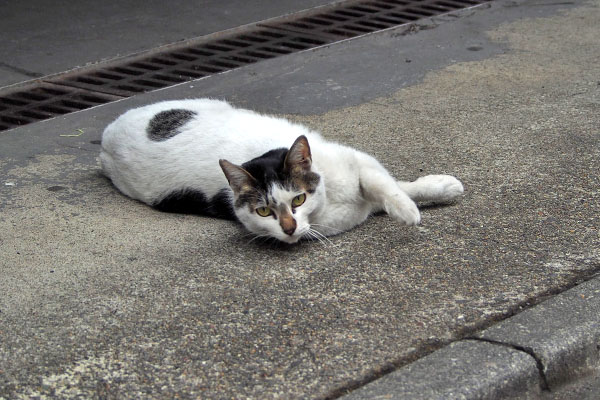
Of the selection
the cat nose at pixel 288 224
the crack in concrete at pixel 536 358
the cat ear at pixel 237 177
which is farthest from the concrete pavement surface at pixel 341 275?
the cat ear at pixel 237 177

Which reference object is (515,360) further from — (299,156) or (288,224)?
(299,156)

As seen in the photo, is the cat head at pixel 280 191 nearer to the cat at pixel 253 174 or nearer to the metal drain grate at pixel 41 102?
the cat at pixel 253 174

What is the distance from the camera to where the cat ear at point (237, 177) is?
11.0ft

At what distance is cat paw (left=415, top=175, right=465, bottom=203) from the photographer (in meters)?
3.69

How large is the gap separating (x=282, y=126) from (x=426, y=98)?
143cm

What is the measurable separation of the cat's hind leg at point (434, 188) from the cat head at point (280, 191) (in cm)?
47

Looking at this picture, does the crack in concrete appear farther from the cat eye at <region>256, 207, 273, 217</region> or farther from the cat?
the cat eye at <region>256, 207, 273, 217</region>

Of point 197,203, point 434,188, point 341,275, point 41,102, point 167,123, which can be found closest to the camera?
point 341,275

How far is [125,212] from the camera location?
3900 mm

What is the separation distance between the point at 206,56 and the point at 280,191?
9.78 ft

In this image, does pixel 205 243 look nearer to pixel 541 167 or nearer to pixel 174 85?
pixel 541 167

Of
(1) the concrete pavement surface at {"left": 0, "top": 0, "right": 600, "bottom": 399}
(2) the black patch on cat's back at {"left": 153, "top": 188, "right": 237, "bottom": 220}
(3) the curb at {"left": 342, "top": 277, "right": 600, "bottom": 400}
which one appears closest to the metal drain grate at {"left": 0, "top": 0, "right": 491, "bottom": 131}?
(1) the concrete pavement surface at {"left": 0, "top": 0, "right": 600, "bottom": 399}

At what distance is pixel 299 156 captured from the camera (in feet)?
11.2

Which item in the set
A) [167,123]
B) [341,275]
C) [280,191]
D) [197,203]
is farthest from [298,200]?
[167,123]
